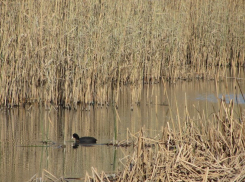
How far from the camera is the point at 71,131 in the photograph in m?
7.09

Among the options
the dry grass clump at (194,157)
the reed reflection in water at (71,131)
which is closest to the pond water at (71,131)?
the reed reflection in water at (71,131)

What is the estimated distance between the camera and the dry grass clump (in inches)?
154

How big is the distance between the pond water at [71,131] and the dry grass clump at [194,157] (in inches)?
12.1

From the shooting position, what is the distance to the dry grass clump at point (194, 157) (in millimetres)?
3912

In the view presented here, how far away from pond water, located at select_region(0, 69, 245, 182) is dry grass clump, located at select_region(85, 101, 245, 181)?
1.01ft

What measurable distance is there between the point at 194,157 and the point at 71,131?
10.7 feet

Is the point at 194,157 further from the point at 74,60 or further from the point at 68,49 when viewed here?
the point at 68,49

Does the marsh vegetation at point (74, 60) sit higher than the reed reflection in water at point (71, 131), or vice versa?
the marsh vegetation at point (74, 60)

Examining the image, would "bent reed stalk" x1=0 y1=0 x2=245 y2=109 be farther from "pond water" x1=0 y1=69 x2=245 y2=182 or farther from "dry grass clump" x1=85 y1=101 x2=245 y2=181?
"dry grass clump" x1=85 y1=101 x2=245 y2=181

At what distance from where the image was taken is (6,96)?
843 cm

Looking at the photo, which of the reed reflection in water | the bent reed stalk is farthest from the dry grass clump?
the bent reed stalk

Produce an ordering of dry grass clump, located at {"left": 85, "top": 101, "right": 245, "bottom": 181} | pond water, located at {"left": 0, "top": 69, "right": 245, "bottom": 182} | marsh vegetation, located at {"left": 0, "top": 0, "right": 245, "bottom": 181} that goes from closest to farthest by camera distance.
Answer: dry grass clump, located at {"left": 85, "top": 101, "right": 245, "bottom": 181} → pond water, located at {"left": 0, "top": 69, "right": 245, "bottom": 182} → marsh vegetation, located at {"left": 0, "top": 0, "right": 245, "bottom": 181}

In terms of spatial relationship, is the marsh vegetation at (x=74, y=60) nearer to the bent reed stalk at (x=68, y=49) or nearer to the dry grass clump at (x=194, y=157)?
the bent reed stalk at (x=68, y=49)

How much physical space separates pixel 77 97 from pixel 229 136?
4.43 meters
